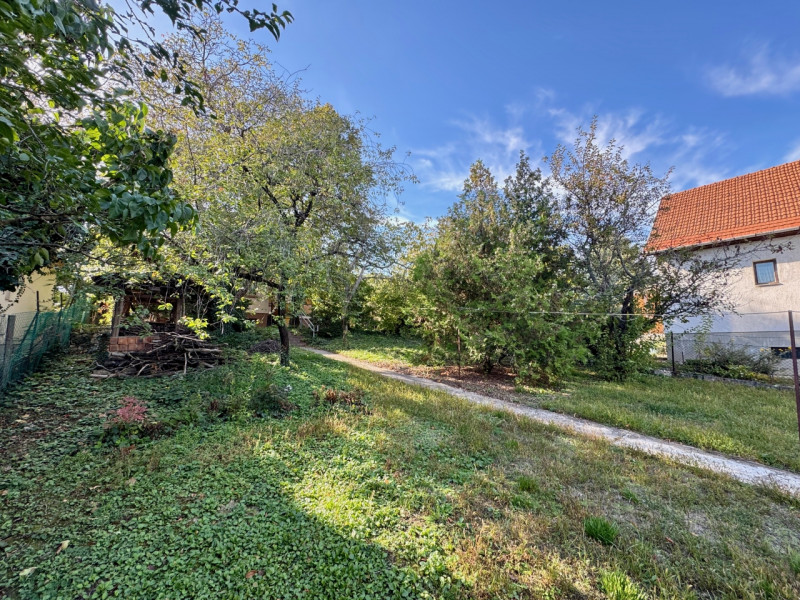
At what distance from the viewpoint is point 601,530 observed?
7.58ft

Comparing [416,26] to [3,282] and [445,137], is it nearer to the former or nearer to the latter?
[445,137]

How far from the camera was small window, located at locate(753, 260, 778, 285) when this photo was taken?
9.79 metres

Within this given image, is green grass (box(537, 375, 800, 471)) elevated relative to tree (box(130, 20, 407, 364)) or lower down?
lower down

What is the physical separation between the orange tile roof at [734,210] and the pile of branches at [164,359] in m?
11.9

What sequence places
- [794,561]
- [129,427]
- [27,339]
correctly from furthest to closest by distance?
[27,339] < [129,427] < [794,561]

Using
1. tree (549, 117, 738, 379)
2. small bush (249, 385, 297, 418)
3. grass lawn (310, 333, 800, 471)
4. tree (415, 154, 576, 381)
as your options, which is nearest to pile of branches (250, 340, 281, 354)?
small bush (249, 385, 297, 418)

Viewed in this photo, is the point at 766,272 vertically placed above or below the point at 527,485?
above

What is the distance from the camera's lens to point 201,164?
4992 mm

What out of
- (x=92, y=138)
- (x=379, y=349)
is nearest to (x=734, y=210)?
(x=379, y=349)

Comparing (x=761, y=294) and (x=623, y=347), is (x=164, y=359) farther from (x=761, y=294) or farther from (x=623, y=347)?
(x=761, y=294)

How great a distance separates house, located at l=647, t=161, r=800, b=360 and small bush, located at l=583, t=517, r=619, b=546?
903cm

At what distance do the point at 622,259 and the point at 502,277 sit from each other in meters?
3.86

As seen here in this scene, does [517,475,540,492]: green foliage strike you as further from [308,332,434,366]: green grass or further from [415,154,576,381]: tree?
[308,332,434,366]: green grass

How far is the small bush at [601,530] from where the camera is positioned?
2.27m
